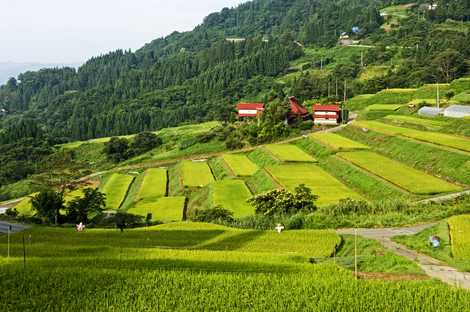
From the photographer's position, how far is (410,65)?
88375mm

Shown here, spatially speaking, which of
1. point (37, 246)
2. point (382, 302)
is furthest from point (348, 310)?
point (37, 246)

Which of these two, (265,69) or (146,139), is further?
(265,69)

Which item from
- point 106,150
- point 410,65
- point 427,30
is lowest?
point 106,150

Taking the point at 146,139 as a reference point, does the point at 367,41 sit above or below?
above

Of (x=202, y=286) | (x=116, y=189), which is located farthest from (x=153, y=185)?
(x=202, y=286)

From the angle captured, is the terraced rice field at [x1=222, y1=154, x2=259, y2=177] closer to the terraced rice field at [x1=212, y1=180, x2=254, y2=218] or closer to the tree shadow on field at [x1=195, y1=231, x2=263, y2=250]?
the terraced rice field at [x1=212, y1=180, x2=254, y2=218]

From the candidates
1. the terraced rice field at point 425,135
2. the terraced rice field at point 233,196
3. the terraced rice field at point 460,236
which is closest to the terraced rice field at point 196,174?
the terraced rice field at point 233,196

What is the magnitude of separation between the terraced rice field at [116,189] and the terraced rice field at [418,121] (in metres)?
27.6

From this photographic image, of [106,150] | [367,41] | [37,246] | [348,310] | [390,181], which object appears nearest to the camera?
[348,310]

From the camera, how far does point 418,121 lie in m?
53.6

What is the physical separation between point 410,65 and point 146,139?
43.6 metres

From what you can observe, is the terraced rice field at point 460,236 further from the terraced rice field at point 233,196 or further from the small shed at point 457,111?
the small shed at point 457,111

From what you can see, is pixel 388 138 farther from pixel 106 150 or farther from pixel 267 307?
pixel 106 150

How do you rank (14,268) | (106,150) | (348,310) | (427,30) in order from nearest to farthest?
(348,310) < (14,268) < (106,150) < (427,30)
